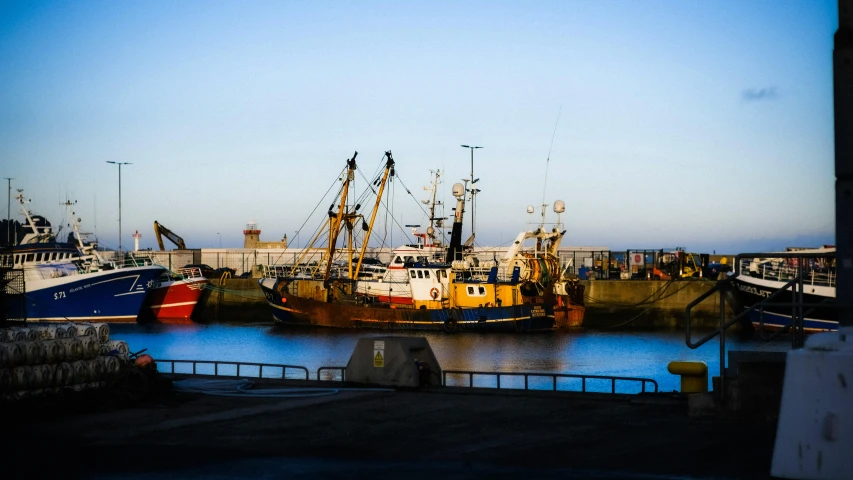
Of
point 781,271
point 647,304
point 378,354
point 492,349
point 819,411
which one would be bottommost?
point 492,349

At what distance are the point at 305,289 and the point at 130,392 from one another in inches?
2101

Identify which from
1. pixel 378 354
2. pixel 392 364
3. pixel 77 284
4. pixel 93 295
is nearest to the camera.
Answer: pixel 392 364

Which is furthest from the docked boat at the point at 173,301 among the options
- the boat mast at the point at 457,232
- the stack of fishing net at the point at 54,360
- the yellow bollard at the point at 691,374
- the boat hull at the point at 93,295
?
the yellow bollard at the point at 691,374

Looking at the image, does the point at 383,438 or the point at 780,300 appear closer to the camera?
the point at 383,438

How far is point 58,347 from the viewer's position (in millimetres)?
12086

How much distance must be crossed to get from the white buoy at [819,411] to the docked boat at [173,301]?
6468 centimetres

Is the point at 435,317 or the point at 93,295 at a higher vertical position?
the point at 93,295

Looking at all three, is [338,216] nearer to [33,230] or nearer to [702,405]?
[33,230]

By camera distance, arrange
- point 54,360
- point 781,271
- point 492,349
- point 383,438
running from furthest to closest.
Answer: point 781,271 → point 492,349 → point 54,360 → point 383,438

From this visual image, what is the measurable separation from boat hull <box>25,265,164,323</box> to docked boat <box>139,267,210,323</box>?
1919 mm

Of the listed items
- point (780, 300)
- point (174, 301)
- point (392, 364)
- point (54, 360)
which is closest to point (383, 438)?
point (392, 364)

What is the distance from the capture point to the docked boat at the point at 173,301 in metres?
68.6

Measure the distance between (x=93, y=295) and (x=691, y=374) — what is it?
58.3 m

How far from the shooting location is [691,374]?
12.3m
